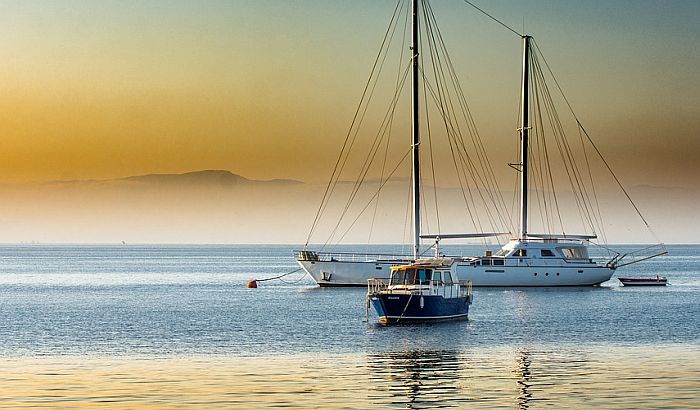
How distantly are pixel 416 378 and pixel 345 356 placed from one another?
27.2 feet

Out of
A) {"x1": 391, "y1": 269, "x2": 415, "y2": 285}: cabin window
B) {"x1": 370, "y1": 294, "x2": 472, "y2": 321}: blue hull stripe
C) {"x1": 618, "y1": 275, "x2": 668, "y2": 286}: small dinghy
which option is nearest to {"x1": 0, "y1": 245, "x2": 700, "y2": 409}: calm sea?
{"x1": 370, "y1": 294, "x2": 472, "y2": 321}: blue hull stripe

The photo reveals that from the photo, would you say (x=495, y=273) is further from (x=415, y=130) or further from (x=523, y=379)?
(x=523, y=379)

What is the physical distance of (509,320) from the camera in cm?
7188

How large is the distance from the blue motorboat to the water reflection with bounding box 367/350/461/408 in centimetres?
1168

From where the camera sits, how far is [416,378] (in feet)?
141

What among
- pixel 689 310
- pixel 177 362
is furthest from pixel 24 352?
Result: pixel 689 310

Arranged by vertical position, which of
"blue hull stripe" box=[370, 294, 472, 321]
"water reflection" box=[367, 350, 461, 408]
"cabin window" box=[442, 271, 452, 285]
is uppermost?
"cabin window" box=[442, 271, 452, 285]

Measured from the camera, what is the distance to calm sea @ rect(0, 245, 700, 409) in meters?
38.3

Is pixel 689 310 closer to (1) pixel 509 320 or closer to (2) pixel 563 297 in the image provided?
(2) pixel 563 297

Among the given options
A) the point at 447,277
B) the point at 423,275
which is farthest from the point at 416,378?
the point at 447,277

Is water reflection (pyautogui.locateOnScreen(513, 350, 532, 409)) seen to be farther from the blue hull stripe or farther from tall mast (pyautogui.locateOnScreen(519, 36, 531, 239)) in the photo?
tall mast (pyautogui.locateOnScreen(519, 36, 531, 239))

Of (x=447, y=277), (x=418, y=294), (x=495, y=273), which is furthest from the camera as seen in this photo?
(x=495, y=273)

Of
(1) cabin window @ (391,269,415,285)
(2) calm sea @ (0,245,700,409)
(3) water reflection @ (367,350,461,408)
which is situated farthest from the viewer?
(1) cabin window @ (391,269,415,285)

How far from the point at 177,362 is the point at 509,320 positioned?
1138 inches
